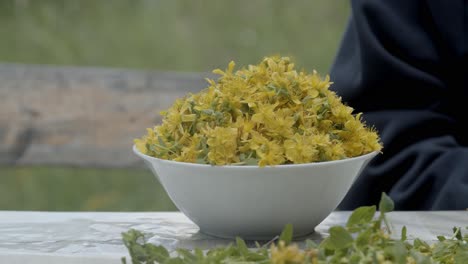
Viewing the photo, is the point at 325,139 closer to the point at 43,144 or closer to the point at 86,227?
the point at 86,227

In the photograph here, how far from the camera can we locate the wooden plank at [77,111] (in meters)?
1.90

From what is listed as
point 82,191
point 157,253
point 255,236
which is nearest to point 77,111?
point 255,236

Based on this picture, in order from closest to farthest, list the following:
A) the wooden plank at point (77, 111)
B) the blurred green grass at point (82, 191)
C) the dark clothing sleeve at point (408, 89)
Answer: the dark clothing sleeve at point (408, 89) → the wooden plank at point (77, 111) → the blurred green grass at point (82, 191)

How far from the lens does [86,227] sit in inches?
33.5

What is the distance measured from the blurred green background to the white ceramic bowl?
9.79 ft

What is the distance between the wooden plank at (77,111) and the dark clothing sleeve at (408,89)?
0.75 metres

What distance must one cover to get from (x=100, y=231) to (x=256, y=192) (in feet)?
0.73

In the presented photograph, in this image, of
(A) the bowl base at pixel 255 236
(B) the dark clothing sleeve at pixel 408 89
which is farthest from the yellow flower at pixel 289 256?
(B) the dark clothing sleeve at pixel 408 89

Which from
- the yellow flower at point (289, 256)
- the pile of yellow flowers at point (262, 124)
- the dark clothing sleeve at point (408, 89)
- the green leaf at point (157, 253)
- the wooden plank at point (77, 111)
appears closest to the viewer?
the yellow flower at point (289, 256)

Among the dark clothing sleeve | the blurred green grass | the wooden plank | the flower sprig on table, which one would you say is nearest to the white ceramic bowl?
the flower sprig on table

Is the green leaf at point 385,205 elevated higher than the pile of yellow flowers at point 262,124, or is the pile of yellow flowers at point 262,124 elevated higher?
the pile of yellow flowers at point 262,124

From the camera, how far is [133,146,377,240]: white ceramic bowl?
0.69 metres

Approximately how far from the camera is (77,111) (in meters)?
1.90

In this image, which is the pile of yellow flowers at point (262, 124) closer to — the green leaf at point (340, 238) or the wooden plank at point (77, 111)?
the green leaf at point (340, 238)
